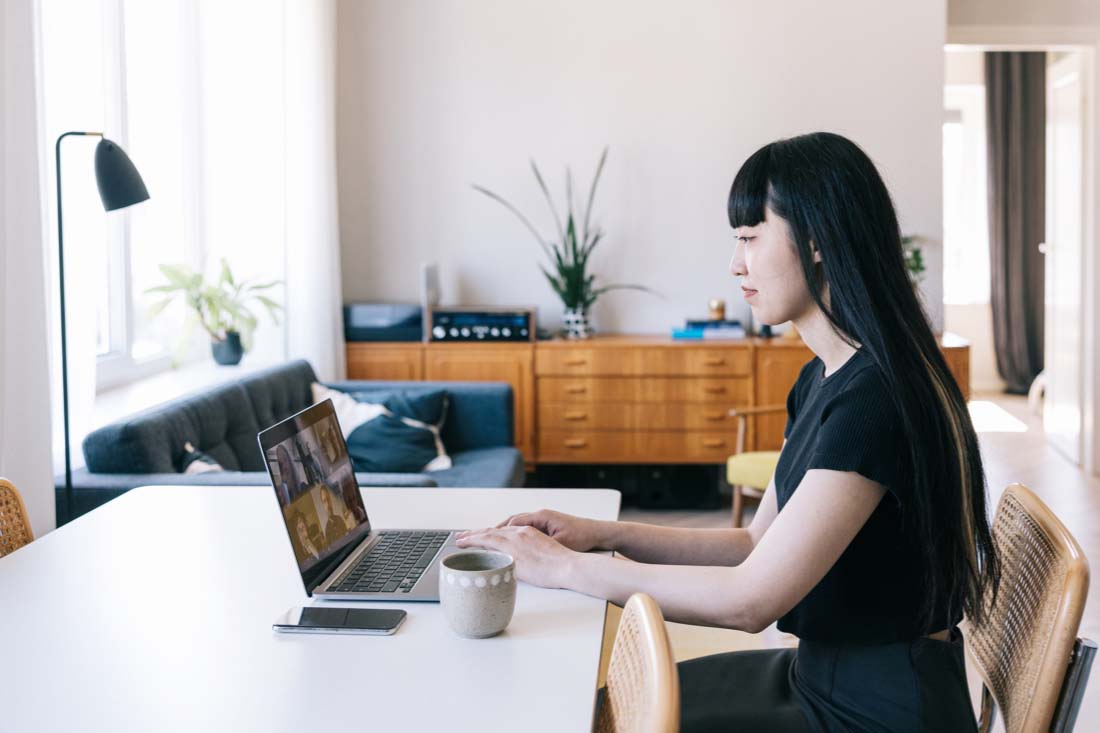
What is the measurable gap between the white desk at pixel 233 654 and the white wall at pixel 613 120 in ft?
12.3

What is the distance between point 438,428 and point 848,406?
325 centimetres

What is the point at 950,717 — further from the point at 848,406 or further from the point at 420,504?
the point at 420,504

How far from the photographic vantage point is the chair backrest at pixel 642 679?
94cm

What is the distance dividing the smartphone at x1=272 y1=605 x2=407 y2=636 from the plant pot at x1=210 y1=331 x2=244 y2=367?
308 centimetres

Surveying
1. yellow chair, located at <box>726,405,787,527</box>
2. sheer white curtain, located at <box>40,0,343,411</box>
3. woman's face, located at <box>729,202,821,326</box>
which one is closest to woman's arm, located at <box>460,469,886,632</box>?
woman's face, located at <box>729,202,821,326</box>

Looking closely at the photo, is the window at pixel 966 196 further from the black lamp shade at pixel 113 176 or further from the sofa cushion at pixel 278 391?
the black lamp shade at pixel 113 176

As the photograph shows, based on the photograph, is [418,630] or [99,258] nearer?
[418,630]

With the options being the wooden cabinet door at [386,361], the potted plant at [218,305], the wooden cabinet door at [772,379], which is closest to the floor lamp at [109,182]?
the potted plant at [218,305]

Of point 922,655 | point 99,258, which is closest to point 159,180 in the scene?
point 99,258

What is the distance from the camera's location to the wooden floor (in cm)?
336

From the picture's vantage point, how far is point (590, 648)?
130cm

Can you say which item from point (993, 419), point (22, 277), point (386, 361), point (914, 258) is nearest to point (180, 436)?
point (22, 277)

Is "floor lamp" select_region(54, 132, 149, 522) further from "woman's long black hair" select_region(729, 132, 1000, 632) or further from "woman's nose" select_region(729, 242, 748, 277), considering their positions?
"woman's long black hair" select_region(729, 132, 1000, 632)

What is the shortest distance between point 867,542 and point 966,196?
301 inches
